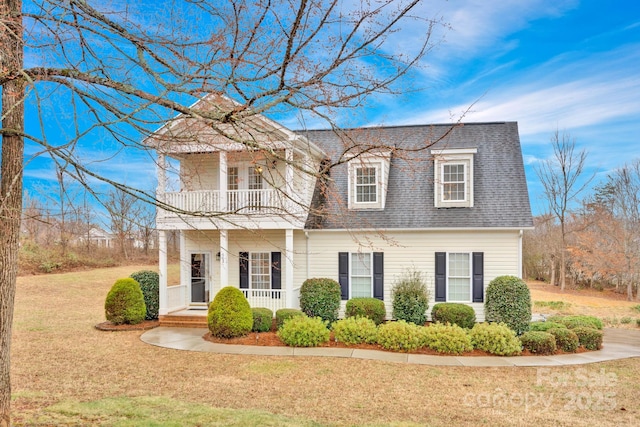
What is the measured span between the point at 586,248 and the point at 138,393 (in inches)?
1311

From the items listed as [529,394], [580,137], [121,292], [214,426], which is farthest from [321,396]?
[580,137]

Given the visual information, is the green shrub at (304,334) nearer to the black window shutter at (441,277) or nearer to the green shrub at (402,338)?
the green shrub at (402,338)

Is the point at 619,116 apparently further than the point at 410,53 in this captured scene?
Yes

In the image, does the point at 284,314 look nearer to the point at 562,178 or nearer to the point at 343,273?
the point at 343,273

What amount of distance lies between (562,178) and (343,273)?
23.2 m

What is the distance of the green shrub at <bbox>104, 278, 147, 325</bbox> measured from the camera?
14.9 meters

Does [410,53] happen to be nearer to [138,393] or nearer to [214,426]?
[214,426]

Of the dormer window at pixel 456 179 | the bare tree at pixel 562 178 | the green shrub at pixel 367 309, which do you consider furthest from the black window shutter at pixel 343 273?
the bare tree at pixel 562 178

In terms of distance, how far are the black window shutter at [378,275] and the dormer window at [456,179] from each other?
269cm

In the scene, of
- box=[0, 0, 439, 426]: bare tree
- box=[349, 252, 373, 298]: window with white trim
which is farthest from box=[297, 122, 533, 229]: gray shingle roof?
box=[0, 0, 439, 426]: bare tree

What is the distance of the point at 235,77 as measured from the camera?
16.7ft

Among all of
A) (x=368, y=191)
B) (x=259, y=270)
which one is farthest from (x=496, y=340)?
(x=259, y=270)

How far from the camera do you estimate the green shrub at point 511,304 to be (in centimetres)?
1345

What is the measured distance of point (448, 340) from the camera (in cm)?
1163
